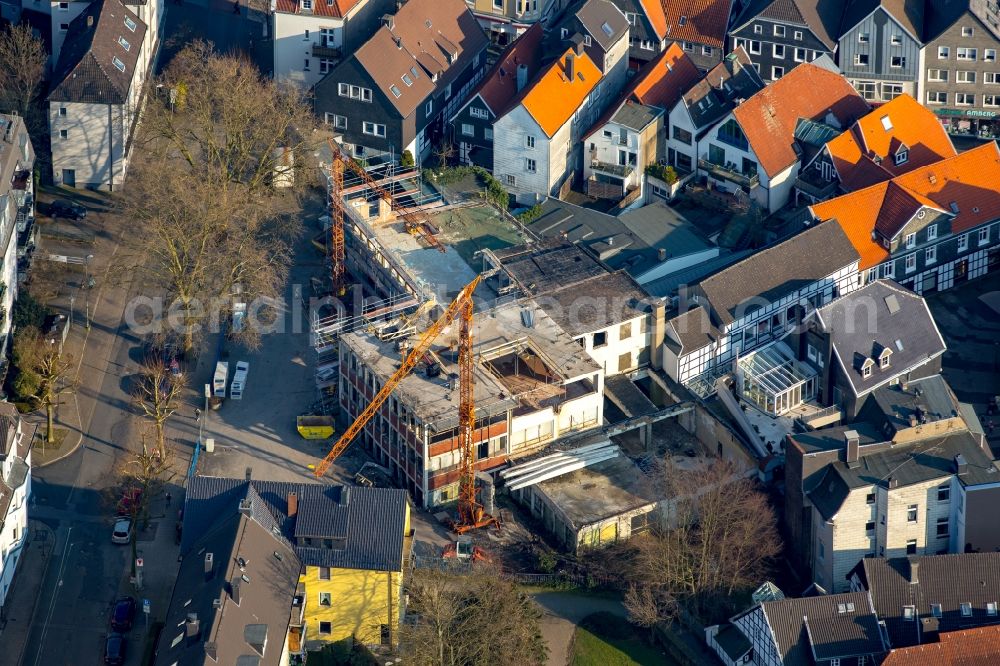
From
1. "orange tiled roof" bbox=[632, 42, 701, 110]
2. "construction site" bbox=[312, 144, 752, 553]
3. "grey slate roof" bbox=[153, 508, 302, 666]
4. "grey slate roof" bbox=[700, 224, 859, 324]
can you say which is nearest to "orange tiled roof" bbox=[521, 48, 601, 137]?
"orange tiled roof" bbox=[632, 42, 701, 110]

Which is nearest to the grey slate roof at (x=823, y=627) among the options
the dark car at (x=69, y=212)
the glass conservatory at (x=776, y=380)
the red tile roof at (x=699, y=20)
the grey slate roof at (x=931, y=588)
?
the grey slate roof at (x=931, y=588)

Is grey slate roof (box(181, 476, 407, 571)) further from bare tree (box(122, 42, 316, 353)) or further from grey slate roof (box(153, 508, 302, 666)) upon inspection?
bare tree (box(122, 42, 316, 353))

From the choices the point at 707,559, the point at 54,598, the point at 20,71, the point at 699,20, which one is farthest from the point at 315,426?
the point at 699,20

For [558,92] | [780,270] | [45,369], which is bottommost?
[45,369]

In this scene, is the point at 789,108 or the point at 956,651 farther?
the point at 789,108

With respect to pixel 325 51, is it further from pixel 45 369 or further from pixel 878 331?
pixel 878 331

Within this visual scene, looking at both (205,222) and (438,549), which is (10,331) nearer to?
(205,222)

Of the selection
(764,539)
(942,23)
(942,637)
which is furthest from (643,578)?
(942,23)
